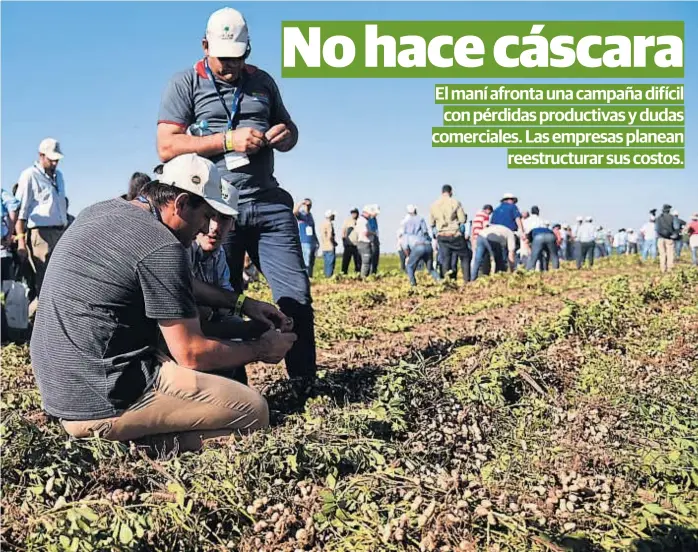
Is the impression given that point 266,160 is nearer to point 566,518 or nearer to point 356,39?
point 566,518

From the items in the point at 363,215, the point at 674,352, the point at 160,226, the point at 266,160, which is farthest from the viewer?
the point at 363,215

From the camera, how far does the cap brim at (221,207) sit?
3.53 m

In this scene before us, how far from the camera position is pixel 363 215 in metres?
17.8

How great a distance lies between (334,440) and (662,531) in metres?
1.40

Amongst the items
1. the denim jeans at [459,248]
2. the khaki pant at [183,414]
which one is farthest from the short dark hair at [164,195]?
the denim jeans at [459,248]

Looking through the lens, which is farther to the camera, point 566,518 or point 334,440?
point 334,440

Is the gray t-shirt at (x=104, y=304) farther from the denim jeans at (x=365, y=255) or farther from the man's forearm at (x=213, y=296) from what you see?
the denim jeans at (x=365, y=255)

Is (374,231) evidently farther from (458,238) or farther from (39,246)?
(39,246)

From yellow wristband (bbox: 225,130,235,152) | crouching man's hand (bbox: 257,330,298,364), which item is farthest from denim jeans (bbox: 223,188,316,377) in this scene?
crouching man's hand (bbox: 257,330,298,364)

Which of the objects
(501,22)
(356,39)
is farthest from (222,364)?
(501,22)

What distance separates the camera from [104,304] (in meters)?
3.35

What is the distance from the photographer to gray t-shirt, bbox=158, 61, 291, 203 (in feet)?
14.6

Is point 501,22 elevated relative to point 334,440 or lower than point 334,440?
elevated

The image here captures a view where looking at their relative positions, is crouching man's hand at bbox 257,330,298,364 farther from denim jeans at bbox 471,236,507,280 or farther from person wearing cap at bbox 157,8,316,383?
denim jeans at bbox 471,236,507,280
